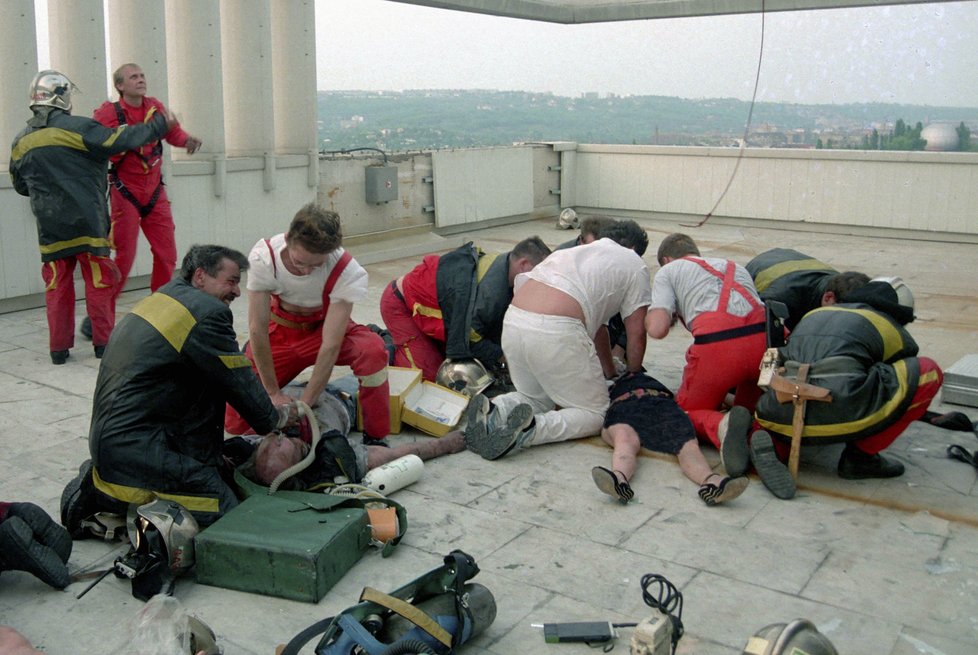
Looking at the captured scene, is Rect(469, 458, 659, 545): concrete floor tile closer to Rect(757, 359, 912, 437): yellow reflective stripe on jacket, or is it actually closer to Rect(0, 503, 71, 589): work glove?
Rect(757, 359, 912, 437): yellow reflective stripe on jacket

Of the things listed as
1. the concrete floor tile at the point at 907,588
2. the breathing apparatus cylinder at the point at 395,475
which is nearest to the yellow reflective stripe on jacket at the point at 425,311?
the breathing apparatus cylinder at the point at 395,475

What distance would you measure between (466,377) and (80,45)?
15.9 feet

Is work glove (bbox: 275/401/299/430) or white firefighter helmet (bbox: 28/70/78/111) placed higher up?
white firefighter helmet (bbox: 28/70/78/111)

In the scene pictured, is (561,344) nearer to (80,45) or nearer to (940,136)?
(80,45)

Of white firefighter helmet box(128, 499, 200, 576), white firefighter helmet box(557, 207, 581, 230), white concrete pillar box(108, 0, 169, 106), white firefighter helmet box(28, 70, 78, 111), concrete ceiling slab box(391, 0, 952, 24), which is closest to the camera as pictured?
white firefighter helmet box(128, 499, 200, 576)

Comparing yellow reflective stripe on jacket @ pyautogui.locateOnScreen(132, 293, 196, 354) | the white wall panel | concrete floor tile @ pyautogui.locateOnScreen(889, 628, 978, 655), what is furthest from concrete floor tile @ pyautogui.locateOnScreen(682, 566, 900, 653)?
the white wall panel

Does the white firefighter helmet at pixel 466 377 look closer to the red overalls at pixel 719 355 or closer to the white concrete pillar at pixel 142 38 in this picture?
the red overalls at pixel 719 355

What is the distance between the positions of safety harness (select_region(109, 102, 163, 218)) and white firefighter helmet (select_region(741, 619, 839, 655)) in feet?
19.3

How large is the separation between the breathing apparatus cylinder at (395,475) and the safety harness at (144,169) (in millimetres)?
3635

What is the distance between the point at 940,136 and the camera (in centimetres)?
1173

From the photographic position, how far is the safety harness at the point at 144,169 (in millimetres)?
6938

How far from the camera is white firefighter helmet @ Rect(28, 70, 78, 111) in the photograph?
20.7 feet

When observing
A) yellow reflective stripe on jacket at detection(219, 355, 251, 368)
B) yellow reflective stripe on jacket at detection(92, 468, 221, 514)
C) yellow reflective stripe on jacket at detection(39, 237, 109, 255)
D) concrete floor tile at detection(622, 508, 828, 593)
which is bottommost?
concrete floor tile at detection(622, 508, 828, 593)

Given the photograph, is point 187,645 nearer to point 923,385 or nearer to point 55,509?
point 55,509
